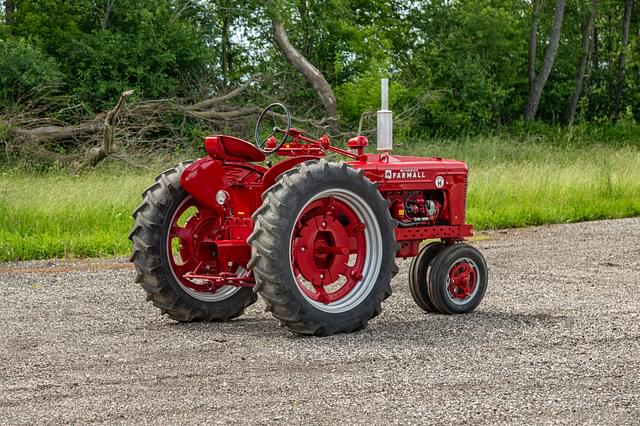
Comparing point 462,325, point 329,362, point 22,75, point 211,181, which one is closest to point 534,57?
point 22,75

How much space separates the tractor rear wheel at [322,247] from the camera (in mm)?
7258

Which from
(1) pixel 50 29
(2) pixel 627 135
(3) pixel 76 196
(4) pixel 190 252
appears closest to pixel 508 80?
(2) pixel 627 135

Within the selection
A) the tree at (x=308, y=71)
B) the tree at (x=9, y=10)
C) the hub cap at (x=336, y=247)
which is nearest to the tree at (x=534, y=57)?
the tree at (x=308, y=71)

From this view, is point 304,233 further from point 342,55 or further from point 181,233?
point 342,55

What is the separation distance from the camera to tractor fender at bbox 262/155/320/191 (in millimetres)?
7840

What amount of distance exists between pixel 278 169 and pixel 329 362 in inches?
69.1

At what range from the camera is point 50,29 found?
25.8 m

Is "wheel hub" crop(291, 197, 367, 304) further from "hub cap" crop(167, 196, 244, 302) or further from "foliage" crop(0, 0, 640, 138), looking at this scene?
"foliage" crop(0, 0, 640, 138)

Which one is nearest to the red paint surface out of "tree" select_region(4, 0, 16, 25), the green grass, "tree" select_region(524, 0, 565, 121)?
the green grass

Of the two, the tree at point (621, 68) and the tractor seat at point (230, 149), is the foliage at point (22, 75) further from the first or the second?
the tree at point (621, 68)

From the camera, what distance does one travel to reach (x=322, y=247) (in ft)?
25.3

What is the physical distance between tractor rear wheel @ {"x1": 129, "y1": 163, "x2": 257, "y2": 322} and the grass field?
438 centimetres

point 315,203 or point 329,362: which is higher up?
point 315,203

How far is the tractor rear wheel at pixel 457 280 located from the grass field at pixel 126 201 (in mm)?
5181
